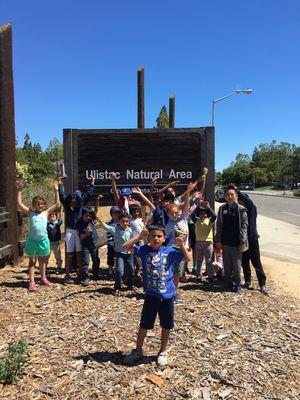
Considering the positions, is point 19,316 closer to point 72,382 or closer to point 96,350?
point 96,350

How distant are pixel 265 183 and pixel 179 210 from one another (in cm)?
11220

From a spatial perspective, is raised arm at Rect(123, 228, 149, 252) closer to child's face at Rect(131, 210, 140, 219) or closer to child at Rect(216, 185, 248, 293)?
child's face at Rect(131, 210, 140, 219)

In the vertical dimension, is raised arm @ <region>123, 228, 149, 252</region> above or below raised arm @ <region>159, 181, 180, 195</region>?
below

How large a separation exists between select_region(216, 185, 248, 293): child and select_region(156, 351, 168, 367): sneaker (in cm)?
258

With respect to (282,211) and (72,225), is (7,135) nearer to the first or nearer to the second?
(72,225)

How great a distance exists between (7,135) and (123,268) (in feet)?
11.2

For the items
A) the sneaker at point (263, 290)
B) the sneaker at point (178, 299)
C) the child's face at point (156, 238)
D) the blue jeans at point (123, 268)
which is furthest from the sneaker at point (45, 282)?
the sneaker at point (263, 290)

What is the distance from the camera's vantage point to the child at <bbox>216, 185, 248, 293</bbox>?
6223mm

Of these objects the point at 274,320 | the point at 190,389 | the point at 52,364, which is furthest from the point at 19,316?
the point at 274,320

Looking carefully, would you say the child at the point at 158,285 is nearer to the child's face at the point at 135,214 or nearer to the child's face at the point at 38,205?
the child's face at the point at 135,214

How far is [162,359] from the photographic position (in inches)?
152

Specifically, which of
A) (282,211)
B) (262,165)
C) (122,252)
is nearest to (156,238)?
(122,252)

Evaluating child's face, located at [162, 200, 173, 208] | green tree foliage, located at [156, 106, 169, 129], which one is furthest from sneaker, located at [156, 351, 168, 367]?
green tree foliage, located at [156, 106, 169, 129]

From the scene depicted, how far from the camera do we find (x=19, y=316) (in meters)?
4.85
